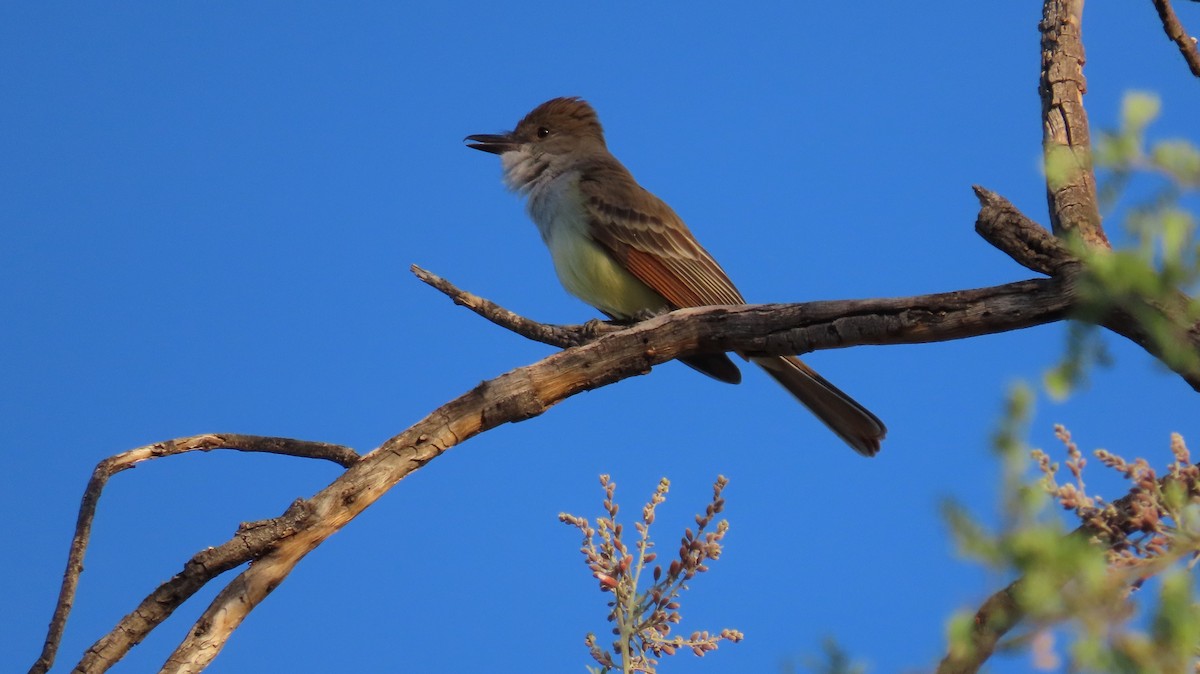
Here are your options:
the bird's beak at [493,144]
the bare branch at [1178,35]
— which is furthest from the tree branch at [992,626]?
the bird's beak at [493,144]

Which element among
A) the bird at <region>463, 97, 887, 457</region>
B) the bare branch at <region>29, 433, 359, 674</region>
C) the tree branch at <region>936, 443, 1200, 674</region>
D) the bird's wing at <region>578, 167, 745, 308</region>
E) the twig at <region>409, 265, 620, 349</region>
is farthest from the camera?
the bird's wing at <region>578, 167, 745, 308</region>

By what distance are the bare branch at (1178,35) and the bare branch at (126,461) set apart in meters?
3.61

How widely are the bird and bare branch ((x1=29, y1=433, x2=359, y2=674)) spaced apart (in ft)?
7.83

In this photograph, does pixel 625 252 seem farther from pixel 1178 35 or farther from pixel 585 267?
pixel 1178 35

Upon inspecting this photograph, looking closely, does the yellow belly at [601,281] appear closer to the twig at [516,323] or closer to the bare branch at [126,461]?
the twig at [516,323]

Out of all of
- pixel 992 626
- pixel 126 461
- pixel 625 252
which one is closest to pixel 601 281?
pixel 625 252

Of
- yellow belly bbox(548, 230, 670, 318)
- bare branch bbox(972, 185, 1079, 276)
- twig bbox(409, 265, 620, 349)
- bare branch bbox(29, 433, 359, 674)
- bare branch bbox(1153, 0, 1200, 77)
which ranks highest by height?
yellow belly bbox(548, 230, 670, 318)

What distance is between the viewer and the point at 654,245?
279 inches

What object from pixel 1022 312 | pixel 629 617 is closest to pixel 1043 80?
pixel 1022 312

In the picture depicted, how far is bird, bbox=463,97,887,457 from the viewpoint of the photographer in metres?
6.57

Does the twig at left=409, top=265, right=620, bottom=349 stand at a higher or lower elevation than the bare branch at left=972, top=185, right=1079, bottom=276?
higher

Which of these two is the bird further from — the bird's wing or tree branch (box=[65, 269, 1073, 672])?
tree branch (box=[65, 269, 1073, 672])

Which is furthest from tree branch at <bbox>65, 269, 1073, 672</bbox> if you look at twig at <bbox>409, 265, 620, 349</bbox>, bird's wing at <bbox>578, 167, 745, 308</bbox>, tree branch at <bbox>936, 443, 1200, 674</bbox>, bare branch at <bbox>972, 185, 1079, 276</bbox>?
bird's wing at <bbox>578, 167, 745, 308</bbox>

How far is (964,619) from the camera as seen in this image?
1.62 meters
